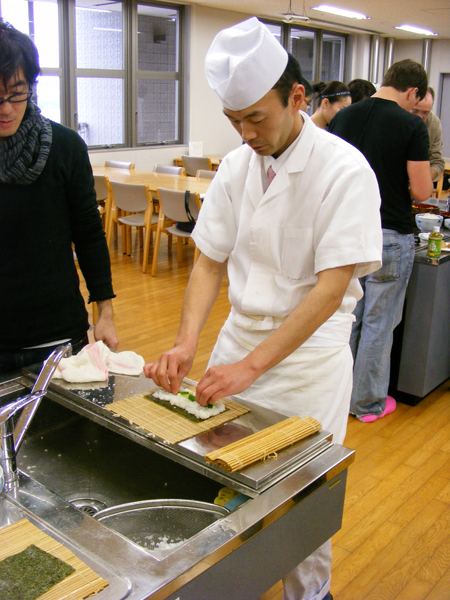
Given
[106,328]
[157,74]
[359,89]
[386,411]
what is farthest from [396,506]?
[157,74]

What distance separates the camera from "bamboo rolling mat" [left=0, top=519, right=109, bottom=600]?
31.1 inches

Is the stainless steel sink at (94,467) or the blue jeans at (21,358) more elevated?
the blue jeans at (21,358)

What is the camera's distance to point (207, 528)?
94cm

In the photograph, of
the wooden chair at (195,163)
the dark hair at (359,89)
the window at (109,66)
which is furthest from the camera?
the wooden chair at (195,163)

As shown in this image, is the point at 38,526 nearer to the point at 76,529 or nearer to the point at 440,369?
the point at 76,529

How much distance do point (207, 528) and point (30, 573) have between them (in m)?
0.26

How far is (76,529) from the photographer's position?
36.4 inches

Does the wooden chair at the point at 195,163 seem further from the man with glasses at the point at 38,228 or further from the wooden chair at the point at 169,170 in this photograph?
the man with glasses at the point at 38,228

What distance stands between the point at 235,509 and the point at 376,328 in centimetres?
212

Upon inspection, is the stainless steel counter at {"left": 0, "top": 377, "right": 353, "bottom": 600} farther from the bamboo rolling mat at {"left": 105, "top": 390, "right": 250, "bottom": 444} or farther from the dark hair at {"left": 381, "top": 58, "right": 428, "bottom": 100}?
the dark hair at {"left": 381, "top": 58, "right": 428, "bottom": 100}

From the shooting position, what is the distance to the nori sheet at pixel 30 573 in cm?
79

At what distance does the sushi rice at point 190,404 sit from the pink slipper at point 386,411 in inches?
77.3

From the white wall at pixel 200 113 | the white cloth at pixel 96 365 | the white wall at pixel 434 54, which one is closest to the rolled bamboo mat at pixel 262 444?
the white cloth at pixel 96 365

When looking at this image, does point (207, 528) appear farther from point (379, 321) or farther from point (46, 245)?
point (379, 321)
